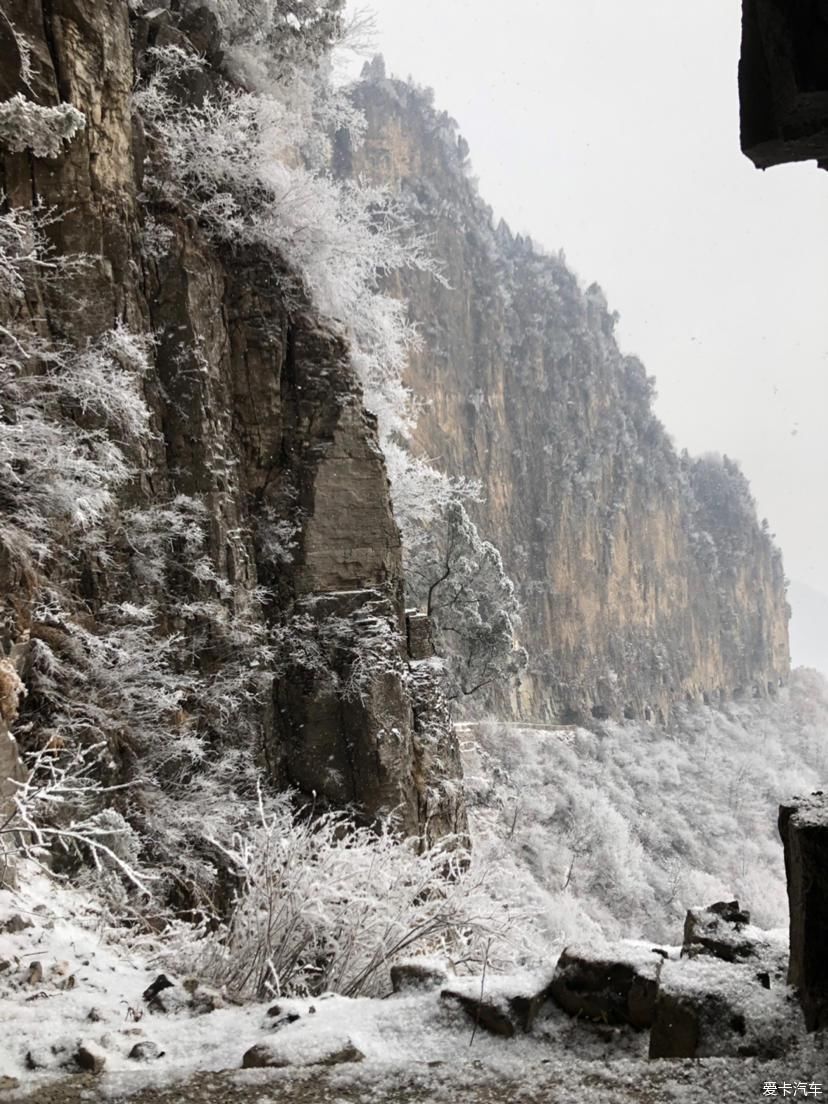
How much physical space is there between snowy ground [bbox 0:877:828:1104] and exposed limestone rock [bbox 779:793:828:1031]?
28 cm

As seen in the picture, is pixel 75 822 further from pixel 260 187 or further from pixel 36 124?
pixel 260 187

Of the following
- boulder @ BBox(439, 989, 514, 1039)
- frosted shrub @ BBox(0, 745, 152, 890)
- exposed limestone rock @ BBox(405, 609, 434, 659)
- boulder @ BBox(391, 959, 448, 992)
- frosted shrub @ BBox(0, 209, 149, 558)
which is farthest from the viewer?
exposed limestone rock @ BBox(405, 609, 434, 659)

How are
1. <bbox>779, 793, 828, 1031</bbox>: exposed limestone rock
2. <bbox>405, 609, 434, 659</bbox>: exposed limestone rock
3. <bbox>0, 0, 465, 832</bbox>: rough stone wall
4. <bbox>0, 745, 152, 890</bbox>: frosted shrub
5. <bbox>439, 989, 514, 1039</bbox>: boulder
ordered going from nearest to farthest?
<bbox>779, 793, 828, 1031</bbox>: exposed limestone rock < <bbox>439, 989, 514, 1039</bbox>: boulder < <bbox>0, 745, 152, 890</bbox>: frosted shrub < <bbox>0, 0, 465, 832</bbox>: rough stone wall < <bbox>405, 609, 434, 659</bbox>: exposed limestone rock

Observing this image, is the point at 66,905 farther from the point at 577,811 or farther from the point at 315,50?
the point at 577,811

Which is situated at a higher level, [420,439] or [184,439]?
[420,439]

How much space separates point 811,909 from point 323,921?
10.5ft

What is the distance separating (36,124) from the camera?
7.80 metres

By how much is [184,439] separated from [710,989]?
835cm

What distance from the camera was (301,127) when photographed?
12203 millimetres

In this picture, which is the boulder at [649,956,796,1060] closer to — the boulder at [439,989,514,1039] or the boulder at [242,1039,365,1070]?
the boulder at [439,989,514,1039]

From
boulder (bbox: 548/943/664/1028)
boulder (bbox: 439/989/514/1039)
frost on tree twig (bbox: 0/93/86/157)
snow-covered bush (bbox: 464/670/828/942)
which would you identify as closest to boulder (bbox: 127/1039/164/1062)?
boulder (bbox: 439/989/514/1039)

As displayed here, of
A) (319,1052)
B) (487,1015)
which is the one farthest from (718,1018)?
(319,1052)

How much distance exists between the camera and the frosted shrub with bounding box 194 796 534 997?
4.82 meters

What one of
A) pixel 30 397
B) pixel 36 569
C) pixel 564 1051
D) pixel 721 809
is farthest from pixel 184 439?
pixel 721 809
